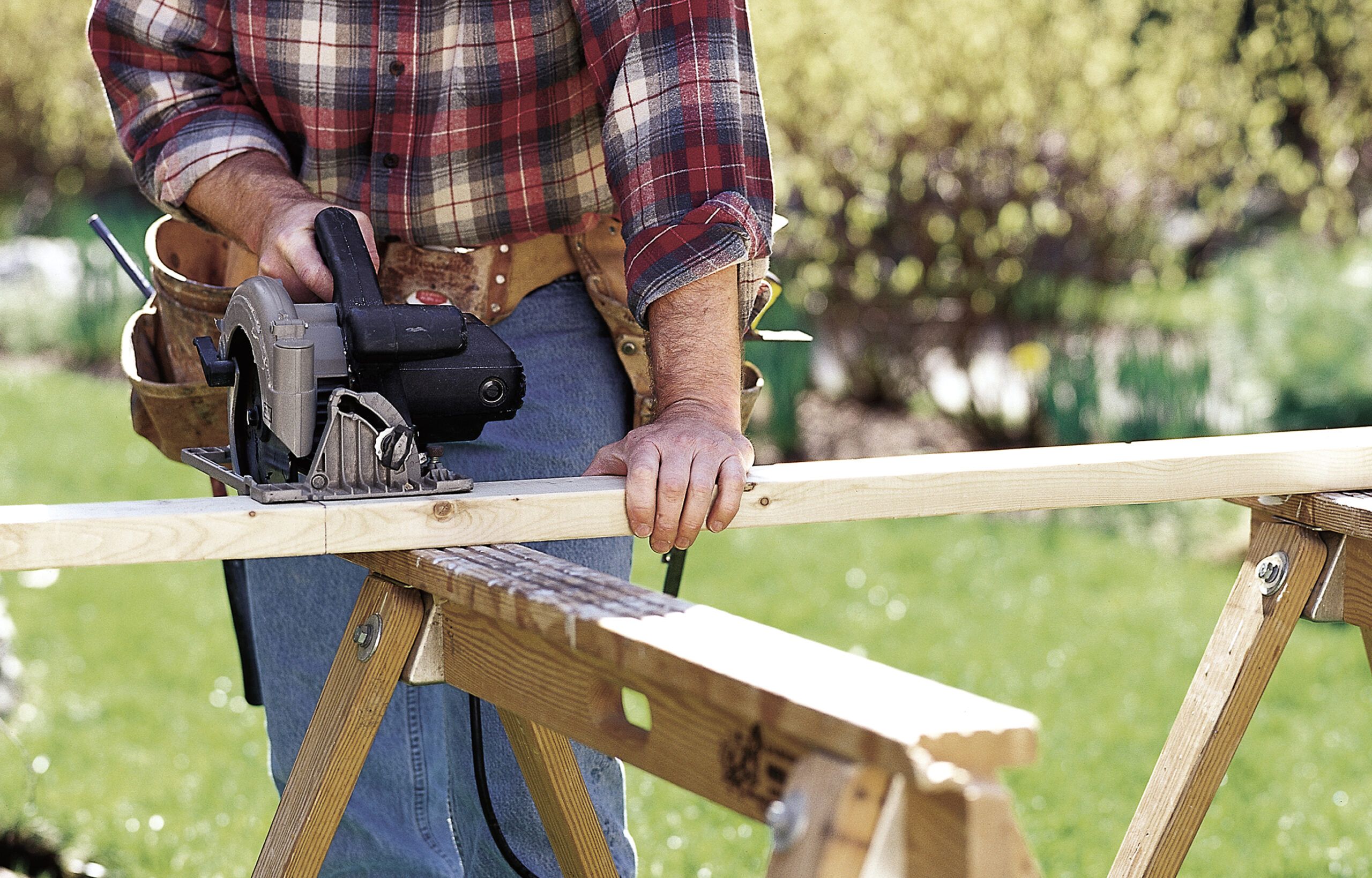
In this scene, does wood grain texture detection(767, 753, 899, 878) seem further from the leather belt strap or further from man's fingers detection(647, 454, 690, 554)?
the leather belt strap

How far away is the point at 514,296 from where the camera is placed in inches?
86.7

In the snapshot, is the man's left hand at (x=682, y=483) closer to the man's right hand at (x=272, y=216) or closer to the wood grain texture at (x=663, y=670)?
the wood grain texture at (x=663, y=670)

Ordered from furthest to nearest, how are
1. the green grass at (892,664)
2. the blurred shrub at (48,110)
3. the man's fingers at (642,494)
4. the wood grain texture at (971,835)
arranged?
the blurred shrub at (48,110), the green grass at (892,664), the man's fingers at (642,494), the wood grain texture at (971,835)

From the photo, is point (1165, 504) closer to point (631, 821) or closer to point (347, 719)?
point (631, 821)

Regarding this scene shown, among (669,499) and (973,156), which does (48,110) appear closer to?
(973,156)

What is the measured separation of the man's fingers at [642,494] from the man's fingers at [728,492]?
0.24 feet

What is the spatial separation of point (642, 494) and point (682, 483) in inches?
1.9

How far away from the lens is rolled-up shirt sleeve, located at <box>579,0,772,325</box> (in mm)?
1897

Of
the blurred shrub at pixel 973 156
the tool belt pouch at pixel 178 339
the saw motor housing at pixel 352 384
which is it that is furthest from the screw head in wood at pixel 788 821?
the blurred shrub at pixel 973 156

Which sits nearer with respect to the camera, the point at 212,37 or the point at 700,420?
the point at 700,420

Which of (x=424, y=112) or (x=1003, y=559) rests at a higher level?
(x=424, y=112)

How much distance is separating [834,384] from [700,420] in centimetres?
534

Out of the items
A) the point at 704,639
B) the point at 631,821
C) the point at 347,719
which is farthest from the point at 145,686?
the point at 704,639

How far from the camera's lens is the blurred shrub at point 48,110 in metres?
11.0
